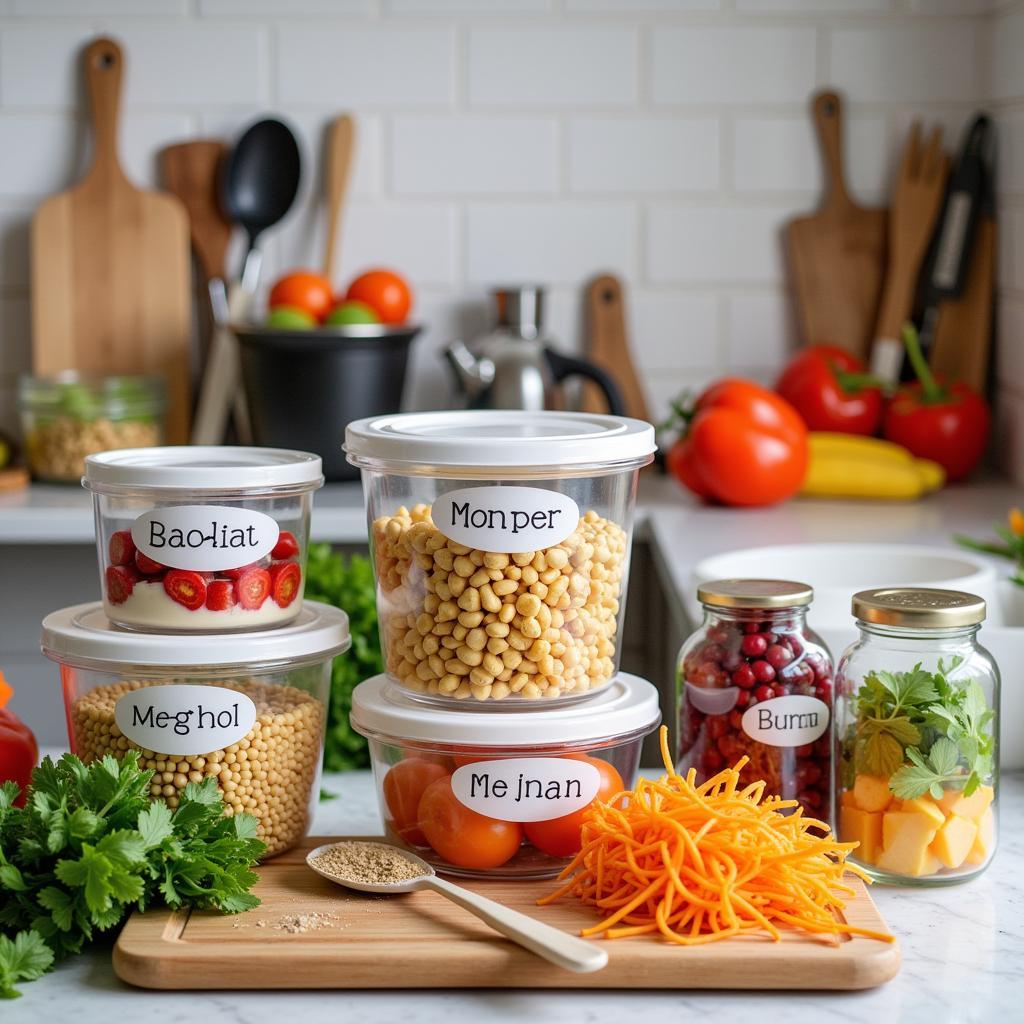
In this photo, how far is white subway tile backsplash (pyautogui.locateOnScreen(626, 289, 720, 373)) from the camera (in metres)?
2.37

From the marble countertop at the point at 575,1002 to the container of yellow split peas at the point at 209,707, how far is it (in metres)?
0.13

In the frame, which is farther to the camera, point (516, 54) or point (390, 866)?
point (516, 54)

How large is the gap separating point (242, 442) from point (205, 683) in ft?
4.90

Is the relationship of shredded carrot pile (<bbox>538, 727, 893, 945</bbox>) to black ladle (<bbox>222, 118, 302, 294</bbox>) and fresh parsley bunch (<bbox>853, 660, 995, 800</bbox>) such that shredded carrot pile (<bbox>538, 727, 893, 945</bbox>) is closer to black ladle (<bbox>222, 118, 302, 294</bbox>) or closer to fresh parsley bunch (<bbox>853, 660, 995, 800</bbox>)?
fresh parsley bunch (<bbox>853, 660, 995, 800</bbox>)

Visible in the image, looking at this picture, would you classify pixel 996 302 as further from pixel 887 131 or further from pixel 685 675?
pixel 685 675

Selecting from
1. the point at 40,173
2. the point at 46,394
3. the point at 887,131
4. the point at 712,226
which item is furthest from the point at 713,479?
the point at 40,173

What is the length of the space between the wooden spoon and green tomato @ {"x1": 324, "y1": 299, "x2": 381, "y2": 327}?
22 centimetres

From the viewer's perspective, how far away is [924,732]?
846 mm

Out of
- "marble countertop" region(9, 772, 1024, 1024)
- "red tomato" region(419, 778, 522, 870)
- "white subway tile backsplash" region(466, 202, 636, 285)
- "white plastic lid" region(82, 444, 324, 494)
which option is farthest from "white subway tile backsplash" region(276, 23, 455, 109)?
"marble countertop" region(9, 772, 1024, 1024)

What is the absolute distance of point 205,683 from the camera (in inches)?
34.9

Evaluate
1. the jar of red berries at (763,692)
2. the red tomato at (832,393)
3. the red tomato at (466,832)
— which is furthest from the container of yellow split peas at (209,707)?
the red tomato at (832,393)

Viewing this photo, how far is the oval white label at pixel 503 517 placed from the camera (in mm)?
840

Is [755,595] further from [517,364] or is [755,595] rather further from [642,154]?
[642,154]

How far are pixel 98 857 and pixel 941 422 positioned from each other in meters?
1.70
